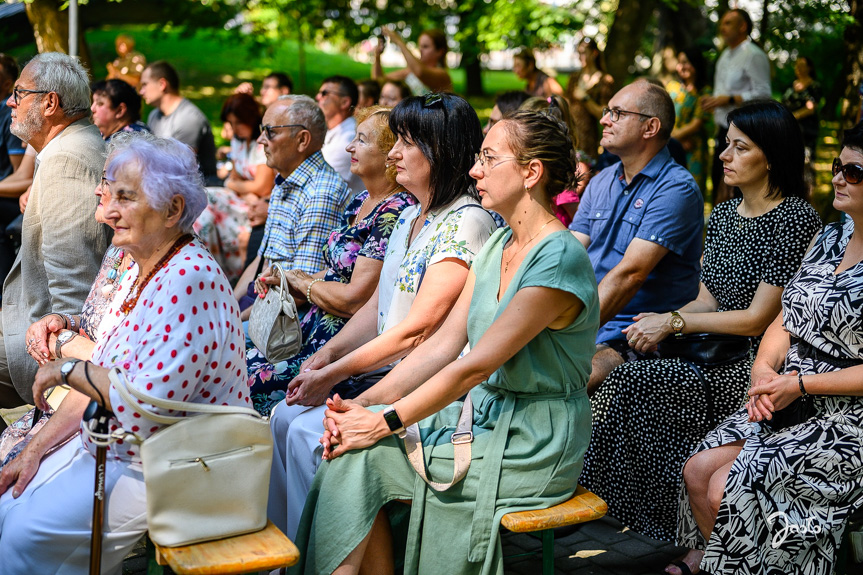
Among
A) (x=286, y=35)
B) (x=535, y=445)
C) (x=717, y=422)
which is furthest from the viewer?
(x=286, y=35)

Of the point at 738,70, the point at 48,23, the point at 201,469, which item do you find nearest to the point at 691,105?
the point at 738,70

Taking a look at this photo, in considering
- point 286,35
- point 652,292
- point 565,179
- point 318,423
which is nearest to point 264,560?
point 318,423

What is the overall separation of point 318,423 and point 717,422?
1.69 metres

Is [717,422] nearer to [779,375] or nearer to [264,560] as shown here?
[779,375]

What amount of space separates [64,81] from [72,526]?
2446 millimetres

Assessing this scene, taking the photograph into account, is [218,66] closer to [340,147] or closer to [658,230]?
[340,147]

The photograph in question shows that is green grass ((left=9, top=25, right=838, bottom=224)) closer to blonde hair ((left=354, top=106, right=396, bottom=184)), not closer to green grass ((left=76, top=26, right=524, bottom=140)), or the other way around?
green grass ((left=76, top=26, right=524, bottom=140))

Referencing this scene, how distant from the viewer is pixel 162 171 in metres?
2.87

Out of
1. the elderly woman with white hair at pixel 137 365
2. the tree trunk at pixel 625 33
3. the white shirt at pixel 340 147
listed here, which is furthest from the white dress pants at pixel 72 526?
the tree trunk at pixel 625 33

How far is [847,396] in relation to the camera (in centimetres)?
308

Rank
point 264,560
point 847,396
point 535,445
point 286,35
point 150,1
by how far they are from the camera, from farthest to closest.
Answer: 1. point 286,35
2. point 150,1
3. point 847,396
4. point 535,445
5. point 264,560

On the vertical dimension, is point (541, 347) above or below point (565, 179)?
below

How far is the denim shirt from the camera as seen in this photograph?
13.5 ft

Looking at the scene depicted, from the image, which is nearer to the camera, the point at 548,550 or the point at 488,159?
the point at 548,550
